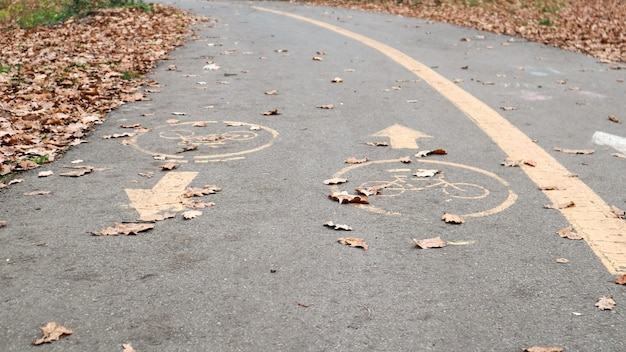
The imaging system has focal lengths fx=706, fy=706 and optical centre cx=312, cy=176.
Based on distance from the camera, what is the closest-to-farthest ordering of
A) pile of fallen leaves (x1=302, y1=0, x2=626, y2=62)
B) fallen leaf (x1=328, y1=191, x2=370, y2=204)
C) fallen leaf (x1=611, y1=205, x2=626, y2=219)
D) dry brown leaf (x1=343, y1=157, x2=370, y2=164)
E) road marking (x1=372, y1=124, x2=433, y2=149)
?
fallen leaf (x1=611, y1=205, x2=626, y2=219) → fallen leaf (x1=328, y1=191, x2=370, y2=204) → dry brown leaf (x1=343, y1=157, x2=370, y2=164) → road marking (x1=372, y1=124, x2=433, y2=149) → pile of fallen leaves (x1=302, y1=0, x2=626, y2=62)

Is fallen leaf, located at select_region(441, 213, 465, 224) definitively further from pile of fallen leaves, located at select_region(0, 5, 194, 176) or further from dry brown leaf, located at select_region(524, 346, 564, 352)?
pile of fallen leaves, located at select_region(0, 5, 194, 176)

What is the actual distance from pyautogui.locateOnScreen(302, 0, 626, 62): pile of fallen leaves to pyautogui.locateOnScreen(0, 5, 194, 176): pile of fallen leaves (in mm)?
7306

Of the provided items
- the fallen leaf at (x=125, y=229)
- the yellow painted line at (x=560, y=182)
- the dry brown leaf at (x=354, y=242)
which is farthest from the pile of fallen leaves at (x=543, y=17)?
the fallen leaf at (x=125, y=229)

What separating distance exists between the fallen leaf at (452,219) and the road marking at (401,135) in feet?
5.83

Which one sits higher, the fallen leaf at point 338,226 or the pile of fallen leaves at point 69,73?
the fallen leaf at point 338,226

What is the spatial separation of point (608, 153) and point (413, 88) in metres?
3.41

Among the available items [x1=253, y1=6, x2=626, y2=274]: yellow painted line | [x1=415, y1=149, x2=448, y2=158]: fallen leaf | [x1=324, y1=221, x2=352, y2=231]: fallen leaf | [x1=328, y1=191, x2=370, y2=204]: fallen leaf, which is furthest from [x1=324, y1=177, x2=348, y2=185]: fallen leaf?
[x1=253, y1=6, x2=626, y2=274]: yellow painted line

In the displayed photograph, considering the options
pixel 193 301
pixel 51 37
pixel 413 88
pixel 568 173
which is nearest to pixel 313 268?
pixel 193 301

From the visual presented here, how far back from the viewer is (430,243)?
13.1ft

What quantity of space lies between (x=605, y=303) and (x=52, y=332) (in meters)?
2.48

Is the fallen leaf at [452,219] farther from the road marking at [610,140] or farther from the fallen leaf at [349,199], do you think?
the road marking at [610,140]

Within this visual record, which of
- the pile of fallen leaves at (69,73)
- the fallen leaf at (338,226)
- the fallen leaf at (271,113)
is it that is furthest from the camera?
the fallen leaf at (271,113)

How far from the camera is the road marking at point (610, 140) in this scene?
20.4 ft

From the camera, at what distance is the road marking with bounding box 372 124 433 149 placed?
6207mm
